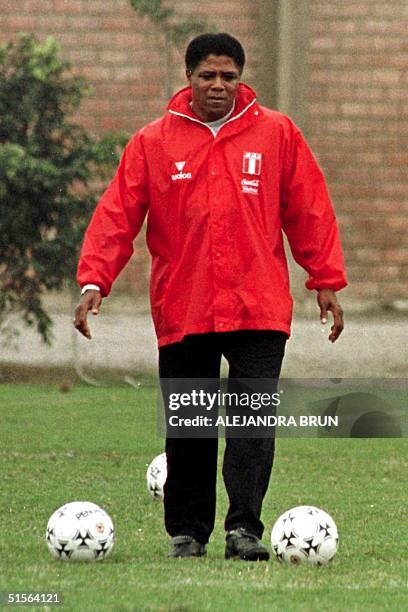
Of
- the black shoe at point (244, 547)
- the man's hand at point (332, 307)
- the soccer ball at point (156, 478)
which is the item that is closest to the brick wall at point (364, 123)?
the soccer ball at point (156, 478)

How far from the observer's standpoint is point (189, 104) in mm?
6078

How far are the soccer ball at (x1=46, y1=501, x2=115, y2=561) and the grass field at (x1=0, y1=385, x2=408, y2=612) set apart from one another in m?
0.06

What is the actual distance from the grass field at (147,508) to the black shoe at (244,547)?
8cm

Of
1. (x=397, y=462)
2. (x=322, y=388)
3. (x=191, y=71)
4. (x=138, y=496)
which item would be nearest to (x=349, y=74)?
(x=322, y=388)

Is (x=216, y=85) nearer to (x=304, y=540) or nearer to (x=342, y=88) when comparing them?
(x=304, y=540)

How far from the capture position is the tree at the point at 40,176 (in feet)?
42.0

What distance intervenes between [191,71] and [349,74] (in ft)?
27.9

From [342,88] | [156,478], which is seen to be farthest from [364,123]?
[156,478]

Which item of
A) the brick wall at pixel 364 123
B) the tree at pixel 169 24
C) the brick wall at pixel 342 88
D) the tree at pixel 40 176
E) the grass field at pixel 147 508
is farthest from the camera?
the brick wall at pixel 364 123

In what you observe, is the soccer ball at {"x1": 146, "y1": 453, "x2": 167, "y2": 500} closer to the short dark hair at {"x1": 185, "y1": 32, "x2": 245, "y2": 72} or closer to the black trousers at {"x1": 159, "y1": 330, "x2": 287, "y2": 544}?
the black trousers at {"x1": 159, "y1": 330, "x2": 287, "y2": 544}

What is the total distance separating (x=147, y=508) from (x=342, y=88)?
24.6ft

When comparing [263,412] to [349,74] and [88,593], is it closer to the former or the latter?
[88,593]

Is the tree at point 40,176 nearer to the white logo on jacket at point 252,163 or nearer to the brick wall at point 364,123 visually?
the brick wall at point 364,123

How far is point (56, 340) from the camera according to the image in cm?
1392
